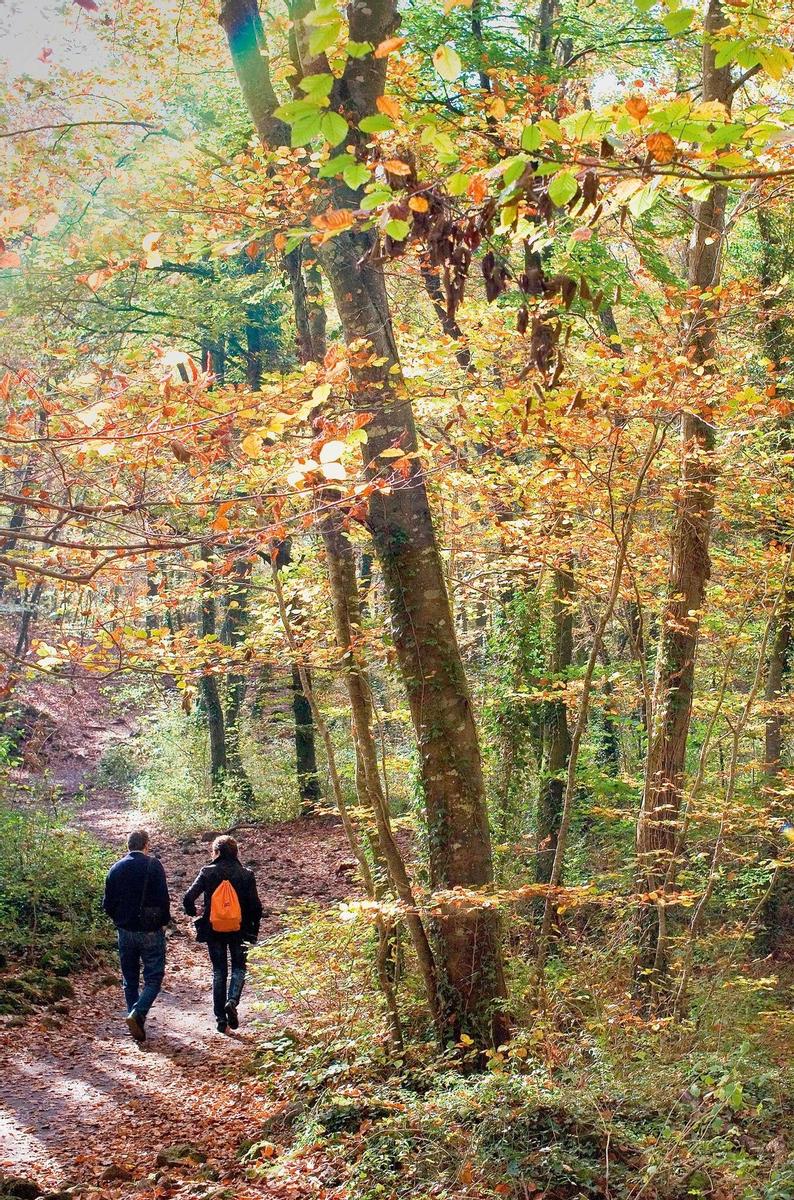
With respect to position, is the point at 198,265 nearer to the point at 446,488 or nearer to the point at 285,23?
the point at 285,23

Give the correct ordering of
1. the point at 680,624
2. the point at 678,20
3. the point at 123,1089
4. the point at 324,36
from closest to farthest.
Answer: the point at 324,36 → the point at 678,20 → the point at 123,1089 → the point at 680,624

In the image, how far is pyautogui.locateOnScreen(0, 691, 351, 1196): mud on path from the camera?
5.69m

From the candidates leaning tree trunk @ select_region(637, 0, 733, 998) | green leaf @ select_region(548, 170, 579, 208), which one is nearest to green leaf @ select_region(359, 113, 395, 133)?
green leaf @ select_region(548, 170, 579, 208)

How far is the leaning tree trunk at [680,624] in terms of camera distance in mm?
8359

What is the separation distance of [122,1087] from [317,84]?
7.32 metres

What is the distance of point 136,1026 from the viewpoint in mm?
7875

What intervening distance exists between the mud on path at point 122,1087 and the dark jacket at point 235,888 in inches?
33.6

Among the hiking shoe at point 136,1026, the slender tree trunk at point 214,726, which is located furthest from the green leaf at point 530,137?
the slender tree trunk at point 214,726

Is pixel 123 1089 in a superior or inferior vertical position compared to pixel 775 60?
inferior

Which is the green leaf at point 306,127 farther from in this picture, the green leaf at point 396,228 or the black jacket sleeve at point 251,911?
the black jacket sleeve at point 251,911

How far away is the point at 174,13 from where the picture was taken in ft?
36.9

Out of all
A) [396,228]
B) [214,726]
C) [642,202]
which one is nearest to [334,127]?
[396,228]

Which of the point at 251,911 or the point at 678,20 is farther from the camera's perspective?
the point at 251,911

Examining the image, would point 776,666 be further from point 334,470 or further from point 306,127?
point 306,127
